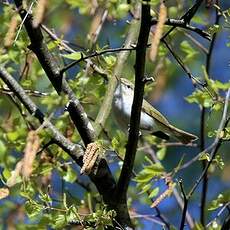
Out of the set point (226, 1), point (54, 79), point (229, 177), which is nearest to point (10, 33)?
point (54, 79)

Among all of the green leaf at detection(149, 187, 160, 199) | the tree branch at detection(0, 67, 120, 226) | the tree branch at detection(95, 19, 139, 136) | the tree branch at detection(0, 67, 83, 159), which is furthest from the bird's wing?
the tree branch at detection(0, 67, 83, 159)

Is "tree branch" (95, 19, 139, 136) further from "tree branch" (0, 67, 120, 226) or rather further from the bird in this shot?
the bird

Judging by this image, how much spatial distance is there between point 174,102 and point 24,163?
193 inches

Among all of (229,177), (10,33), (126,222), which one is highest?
(10,33)

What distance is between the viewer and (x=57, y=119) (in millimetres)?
2777

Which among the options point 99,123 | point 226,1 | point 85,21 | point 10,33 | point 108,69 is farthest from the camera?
point 226,1

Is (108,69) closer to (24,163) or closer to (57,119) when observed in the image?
(57,119)

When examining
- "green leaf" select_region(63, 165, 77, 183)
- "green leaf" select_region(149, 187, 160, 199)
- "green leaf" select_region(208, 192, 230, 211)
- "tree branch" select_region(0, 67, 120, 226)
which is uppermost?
"tree branch" select_region(0, 67, 120, 226)

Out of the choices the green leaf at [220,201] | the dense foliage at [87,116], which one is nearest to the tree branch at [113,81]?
the dense foliage at [87,116]

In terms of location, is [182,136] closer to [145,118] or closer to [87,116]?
[145,118]

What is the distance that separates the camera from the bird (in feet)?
11.2

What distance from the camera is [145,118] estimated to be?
12.4ft

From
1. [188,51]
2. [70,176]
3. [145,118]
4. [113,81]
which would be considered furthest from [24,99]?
[145,118]

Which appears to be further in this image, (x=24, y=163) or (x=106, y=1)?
(x=106, y=1)
